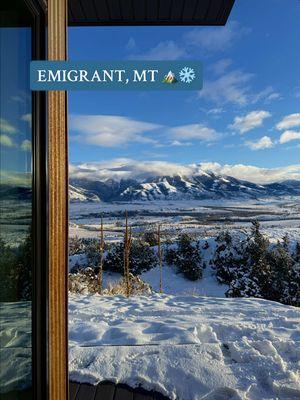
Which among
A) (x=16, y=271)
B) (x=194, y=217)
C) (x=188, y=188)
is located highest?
(x=188, y=188)

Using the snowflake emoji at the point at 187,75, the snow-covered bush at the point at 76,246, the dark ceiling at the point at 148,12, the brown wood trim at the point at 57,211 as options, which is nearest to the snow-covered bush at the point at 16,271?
the brown wood trim at the point at 57,211

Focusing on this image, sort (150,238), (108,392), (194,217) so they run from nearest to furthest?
1. (108,392)
2. (150,238)
3. (194,217)

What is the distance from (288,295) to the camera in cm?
492

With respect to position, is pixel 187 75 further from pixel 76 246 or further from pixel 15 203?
pixel 76 246

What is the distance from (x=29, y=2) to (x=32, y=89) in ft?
0.67

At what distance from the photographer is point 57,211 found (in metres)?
1.06

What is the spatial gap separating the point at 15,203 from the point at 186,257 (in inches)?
201

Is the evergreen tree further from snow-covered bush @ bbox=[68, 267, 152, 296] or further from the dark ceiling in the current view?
the dark ceiling

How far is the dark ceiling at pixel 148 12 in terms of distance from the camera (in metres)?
1.55

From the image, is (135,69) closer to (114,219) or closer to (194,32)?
(114,219)

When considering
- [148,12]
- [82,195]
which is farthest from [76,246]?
[148,12]

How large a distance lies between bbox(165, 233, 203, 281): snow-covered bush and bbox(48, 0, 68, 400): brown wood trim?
455 centimetres

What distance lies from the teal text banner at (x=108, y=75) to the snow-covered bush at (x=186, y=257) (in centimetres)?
478

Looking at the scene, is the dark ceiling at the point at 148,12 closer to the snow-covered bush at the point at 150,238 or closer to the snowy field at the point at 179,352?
the snowy field at the point at 179,352
